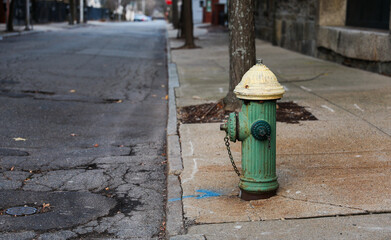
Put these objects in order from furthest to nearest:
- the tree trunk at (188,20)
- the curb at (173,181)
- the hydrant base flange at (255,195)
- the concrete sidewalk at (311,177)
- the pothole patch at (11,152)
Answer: the tree trunk at (188,20), the pothole patch at (11,152), the hydrant base flange at (255,195), the curb at (173,181), the concrete sidewalk at (311,177)

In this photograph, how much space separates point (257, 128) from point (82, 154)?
2981 millimetres

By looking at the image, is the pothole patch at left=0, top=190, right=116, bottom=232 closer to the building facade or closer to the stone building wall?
the building facade

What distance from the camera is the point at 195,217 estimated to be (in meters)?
4.63

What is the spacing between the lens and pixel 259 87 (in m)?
4.70

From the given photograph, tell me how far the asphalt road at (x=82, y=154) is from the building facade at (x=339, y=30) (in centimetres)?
493

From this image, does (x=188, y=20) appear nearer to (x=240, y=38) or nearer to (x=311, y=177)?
(x=240, y=38)

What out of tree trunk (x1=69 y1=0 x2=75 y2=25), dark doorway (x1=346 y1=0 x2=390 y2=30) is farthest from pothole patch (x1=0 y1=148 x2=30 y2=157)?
tree trunk (x1=69 y1=0 x2=75 y2=25)

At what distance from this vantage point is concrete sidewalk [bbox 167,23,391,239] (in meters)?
4.33

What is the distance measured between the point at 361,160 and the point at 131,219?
8.83 feet

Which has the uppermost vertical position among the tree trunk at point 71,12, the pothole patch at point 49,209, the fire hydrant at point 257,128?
the tree trunk at point 71,12

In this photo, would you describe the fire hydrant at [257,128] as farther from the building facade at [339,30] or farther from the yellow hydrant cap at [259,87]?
the building facade at [339,30]

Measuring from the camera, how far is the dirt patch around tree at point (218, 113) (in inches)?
329

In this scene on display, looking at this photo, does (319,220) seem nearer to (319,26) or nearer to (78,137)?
(78,137)

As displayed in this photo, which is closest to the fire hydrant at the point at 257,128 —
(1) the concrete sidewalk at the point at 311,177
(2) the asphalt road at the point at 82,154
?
(1) the concrete sidewalk at the point at 311,177
